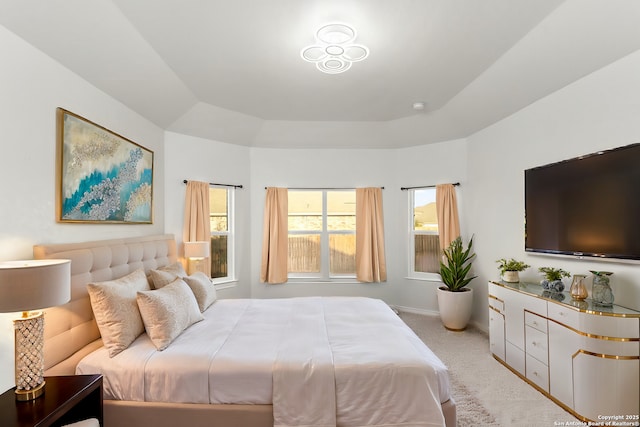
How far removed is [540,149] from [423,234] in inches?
83.4

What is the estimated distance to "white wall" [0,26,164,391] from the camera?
1.90 meters

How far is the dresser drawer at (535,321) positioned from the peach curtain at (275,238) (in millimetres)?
3149

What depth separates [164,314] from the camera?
2320mm

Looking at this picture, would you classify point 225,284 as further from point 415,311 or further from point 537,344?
point 537,344

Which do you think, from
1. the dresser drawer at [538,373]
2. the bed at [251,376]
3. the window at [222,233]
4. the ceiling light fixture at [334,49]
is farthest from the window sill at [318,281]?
the ceiling light fixture at [334,49]

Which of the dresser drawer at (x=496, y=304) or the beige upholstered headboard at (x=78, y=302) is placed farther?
the dresser drawer at (x=496, y=304)

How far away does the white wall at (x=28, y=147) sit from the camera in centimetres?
→ 190

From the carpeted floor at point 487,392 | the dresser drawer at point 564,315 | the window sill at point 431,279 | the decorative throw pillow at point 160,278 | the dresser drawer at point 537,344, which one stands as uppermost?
the decorative throw pillow at point 160,278

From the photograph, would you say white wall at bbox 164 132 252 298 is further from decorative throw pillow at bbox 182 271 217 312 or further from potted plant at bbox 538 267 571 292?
potted plant at bbox 538 267 571 292

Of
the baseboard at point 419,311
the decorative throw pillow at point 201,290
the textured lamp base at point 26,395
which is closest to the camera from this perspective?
the textured lamp base at point 26,395

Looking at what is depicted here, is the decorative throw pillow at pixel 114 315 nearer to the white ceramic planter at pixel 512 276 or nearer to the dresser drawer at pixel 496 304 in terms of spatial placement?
the dresser drawer at pixel 496 304

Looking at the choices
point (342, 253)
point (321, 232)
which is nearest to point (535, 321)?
point (342, 253)

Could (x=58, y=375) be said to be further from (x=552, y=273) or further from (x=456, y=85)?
(x=456, y=85)

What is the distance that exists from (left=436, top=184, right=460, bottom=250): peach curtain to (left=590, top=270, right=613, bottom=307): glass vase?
7.03ft
